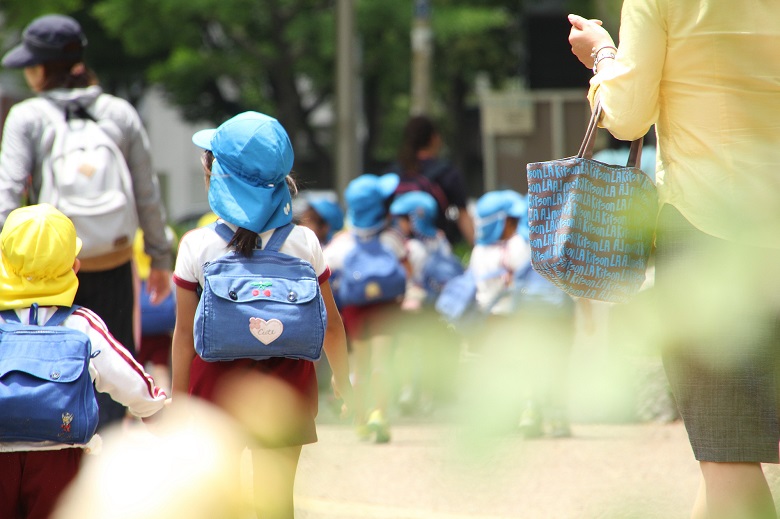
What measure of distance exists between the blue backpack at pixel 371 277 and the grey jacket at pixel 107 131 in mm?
2155

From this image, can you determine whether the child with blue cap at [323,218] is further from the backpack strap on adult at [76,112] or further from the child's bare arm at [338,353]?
the child's bare arm at [338,353]

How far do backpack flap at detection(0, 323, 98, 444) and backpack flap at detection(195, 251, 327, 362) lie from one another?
34 centimetres

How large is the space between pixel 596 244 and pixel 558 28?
1689 cm

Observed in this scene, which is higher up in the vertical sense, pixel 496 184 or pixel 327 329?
pixel 327 329

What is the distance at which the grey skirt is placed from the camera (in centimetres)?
179

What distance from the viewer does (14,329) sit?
130 inches

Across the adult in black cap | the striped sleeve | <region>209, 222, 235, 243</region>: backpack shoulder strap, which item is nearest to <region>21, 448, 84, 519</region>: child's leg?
the striped sleeve

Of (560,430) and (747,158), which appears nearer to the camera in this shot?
(747,158)

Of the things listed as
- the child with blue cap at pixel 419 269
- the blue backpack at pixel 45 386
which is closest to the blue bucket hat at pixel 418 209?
the child with blue cap at pixel 419 269

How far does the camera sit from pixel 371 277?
23.3ft

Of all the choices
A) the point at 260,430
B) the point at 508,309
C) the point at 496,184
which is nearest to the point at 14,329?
the point at 260,430

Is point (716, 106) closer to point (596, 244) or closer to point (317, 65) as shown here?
point (596, 244)

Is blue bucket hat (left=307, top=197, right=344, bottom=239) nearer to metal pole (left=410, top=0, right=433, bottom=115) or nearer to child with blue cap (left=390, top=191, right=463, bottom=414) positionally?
child with blue cap (left=390, top=191, right=463, bottom=414)

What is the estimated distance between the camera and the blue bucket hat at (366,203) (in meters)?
7.13
